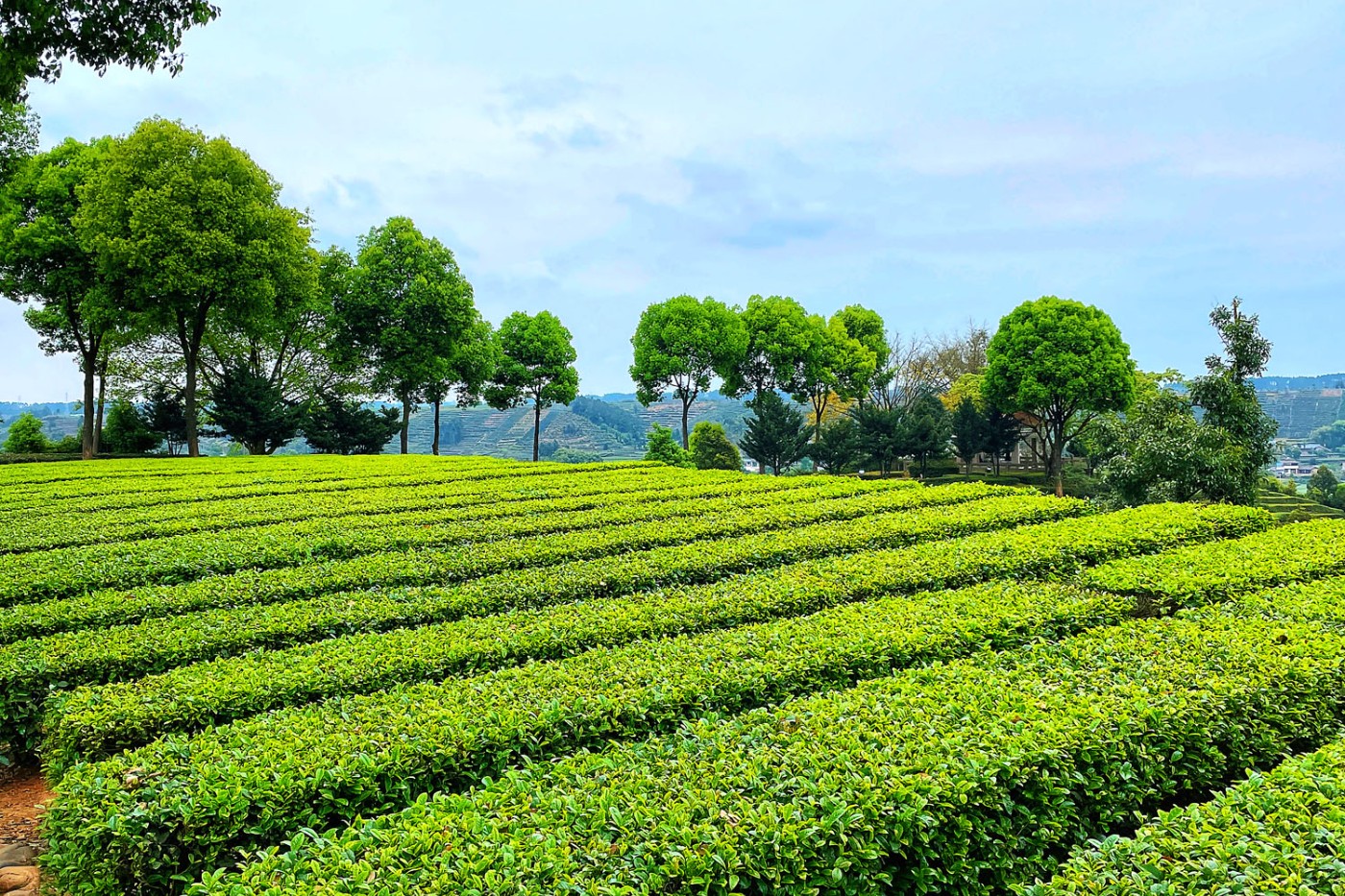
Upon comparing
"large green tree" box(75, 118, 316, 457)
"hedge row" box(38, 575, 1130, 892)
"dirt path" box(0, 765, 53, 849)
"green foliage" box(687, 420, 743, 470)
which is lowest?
"dirt path" box(0, 765, 53, 849)

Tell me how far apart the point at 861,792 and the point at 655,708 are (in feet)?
4.62

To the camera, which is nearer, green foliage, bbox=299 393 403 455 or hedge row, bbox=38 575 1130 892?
hedge row, bbox=38 575 1130 892

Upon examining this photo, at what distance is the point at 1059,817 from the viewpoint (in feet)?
11.1

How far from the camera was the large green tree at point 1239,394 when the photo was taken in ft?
61.3

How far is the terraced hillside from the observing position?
119 inches

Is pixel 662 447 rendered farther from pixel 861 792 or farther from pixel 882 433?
pixel 861 792

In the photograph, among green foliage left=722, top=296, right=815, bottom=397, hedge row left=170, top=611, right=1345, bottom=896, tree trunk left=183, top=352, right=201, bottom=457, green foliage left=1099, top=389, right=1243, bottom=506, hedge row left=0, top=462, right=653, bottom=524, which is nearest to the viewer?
hedge row left=170, top=611, right=1345, bottom=896

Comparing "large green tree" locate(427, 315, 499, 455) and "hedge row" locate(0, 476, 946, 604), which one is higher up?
"large green tree" locate(427, 315, 499, 455)

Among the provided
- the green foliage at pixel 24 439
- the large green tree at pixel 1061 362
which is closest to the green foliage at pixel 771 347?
the large green tree at pixel 1061 362

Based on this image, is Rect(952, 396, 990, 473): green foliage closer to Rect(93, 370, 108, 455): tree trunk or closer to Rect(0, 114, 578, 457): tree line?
Rect(0, 114, 578, 457): tree line

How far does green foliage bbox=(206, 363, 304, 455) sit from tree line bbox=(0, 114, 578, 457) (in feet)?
0.24

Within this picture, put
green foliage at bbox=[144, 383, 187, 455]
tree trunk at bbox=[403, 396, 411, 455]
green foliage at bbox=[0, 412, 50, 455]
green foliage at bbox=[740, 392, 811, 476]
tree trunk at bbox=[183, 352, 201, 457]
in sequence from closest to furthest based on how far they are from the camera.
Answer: tree trunk at bbox=[183, 352, 201, 457]
green foliage at bbox=[0, 412, 50, 455]
green foliage at bbox=[144, 383, 187, 455]
tree trunk at bbox=[403, 396, 411, 455]
green foliage at bbox=[740, 392, 811, 476]

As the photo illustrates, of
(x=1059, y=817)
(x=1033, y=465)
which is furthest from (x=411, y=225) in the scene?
(x=1033, y=465)

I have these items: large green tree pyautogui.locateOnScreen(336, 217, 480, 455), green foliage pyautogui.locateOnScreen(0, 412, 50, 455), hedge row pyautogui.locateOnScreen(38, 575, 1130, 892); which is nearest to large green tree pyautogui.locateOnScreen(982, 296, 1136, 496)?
large green tree pyautogui.locateOnScreen(336, 217, 480, 455)
